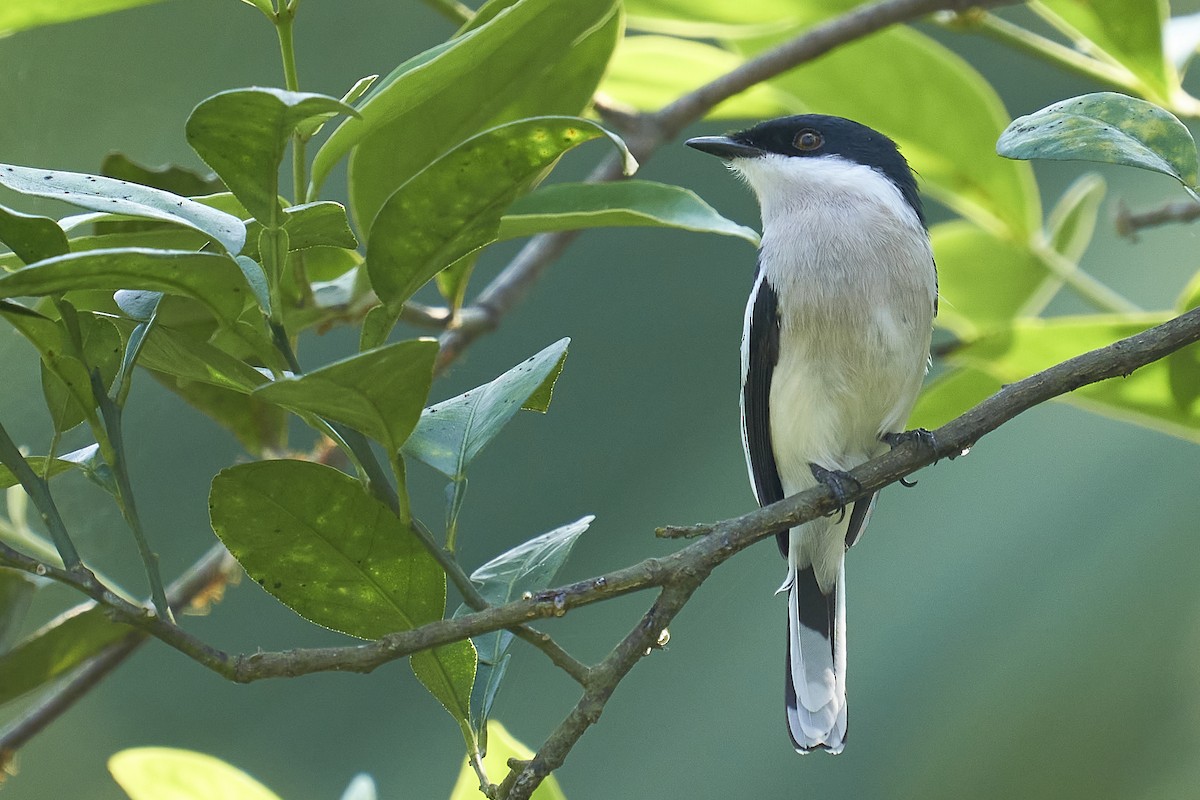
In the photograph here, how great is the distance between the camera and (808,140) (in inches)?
77.5

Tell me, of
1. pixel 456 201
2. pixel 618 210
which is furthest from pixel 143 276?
pixel 618 210

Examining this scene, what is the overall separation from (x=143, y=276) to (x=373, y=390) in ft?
0.52

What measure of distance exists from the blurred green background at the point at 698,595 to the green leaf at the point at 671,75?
1.17m

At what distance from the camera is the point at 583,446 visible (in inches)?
121

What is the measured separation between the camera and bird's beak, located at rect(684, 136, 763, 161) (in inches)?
75.7

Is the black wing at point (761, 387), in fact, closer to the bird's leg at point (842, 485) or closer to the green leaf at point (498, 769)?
the bird's leg at point (842, 485)

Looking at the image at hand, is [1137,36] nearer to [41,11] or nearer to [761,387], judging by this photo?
[761,387]

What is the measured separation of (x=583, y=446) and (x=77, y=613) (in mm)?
1952

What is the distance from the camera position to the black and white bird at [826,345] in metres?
1.65

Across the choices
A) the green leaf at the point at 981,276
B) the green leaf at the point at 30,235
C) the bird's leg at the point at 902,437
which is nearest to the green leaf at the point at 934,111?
the green leaf at the point at 981,276

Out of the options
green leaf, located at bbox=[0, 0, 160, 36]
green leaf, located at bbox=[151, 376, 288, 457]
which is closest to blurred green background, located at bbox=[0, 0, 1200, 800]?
green leaf, located at bbox=[151, 376, 288, 457]

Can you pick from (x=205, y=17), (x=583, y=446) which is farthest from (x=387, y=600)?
(x=205, y=17)

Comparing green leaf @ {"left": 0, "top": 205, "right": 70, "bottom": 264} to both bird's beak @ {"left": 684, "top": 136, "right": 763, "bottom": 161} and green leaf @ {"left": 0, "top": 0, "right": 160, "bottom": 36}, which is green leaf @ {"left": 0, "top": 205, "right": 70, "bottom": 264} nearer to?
green leaf @ {"left": 0, "top": 0, "right": 160, "bottom": 36}

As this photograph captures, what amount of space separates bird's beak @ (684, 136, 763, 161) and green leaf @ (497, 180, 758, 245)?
799 mm
